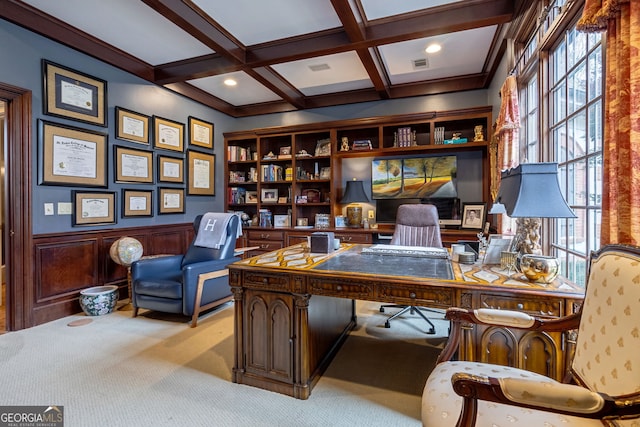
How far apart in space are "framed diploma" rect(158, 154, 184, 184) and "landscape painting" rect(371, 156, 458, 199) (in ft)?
9.16

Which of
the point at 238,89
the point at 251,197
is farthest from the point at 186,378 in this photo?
the point at 238,89

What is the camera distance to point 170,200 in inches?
165

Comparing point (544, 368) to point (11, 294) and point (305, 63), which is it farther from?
point (11, 294)

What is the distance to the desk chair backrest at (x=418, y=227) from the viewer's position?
2.79 meters

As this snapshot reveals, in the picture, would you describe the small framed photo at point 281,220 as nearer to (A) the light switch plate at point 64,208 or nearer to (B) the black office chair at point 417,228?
(B) the black office chair at point 417,228

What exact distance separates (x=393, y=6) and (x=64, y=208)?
3671mm

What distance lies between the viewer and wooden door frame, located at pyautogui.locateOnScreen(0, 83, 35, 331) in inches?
105

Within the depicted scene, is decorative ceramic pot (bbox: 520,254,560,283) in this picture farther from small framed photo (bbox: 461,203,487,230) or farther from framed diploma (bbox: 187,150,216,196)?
framed diploma (bbox: 187,150,216,196)

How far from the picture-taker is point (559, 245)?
2.12 m

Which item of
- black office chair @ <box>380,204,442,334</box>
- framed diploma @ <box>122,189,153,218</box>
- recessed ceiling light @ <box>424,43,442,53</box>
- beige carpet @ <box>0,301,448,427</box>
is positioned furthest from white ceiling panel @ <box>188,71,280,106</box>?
beige carpet @ <box>0,301,448,427</box>

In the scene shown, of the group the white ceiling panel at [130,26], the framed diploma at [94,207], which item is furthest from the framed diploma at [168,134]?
the framed diploma at [94,207]

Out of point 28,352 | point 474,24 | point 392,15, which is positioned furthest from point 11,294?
point 474,24

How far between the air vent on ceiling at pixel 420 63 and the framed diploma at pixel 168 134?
127 inches

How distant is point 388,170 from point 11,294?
4349 mm
